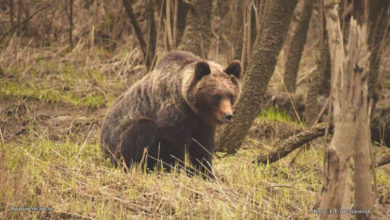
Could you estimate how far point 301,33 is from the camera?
10.2 meters

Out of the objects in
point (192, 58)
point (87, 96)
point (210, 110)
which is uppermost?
point (192, 58)

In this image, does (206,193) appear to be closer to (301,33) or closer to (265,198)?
(265,198)

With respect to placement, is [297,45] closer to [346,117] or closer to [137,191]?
[137,191]

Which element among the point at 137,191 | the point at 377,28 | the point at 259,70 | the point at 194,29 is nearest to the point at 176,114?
the point at 137,191

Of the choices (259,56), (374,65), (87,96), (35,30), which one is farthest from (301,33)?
(35,30)

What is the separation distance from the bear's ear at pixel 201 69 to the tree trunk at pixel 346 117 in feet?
7.55

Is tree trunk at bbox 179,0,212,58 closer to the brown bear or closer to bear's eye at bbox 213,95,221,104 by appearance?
the brown bear

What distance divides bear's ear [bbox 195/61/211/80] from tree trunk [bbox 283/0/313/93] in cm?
441

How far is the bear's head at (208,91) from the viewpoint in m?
6.05

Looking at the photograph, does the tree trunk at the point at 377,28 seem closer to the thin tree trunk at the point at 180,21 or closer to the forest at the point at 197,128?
the forest at the point at 197,128

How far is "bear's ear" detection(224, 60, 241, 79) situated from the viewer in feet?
20.3

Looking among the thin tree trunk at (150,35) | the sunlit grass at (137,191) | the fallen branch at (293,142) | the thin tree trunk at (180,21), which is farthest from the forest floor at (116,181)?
the thin tree trunk at (180,21)

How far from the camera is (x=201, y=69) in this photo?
607 centimetres

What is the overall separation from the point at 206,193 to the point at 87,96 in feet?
16.5
